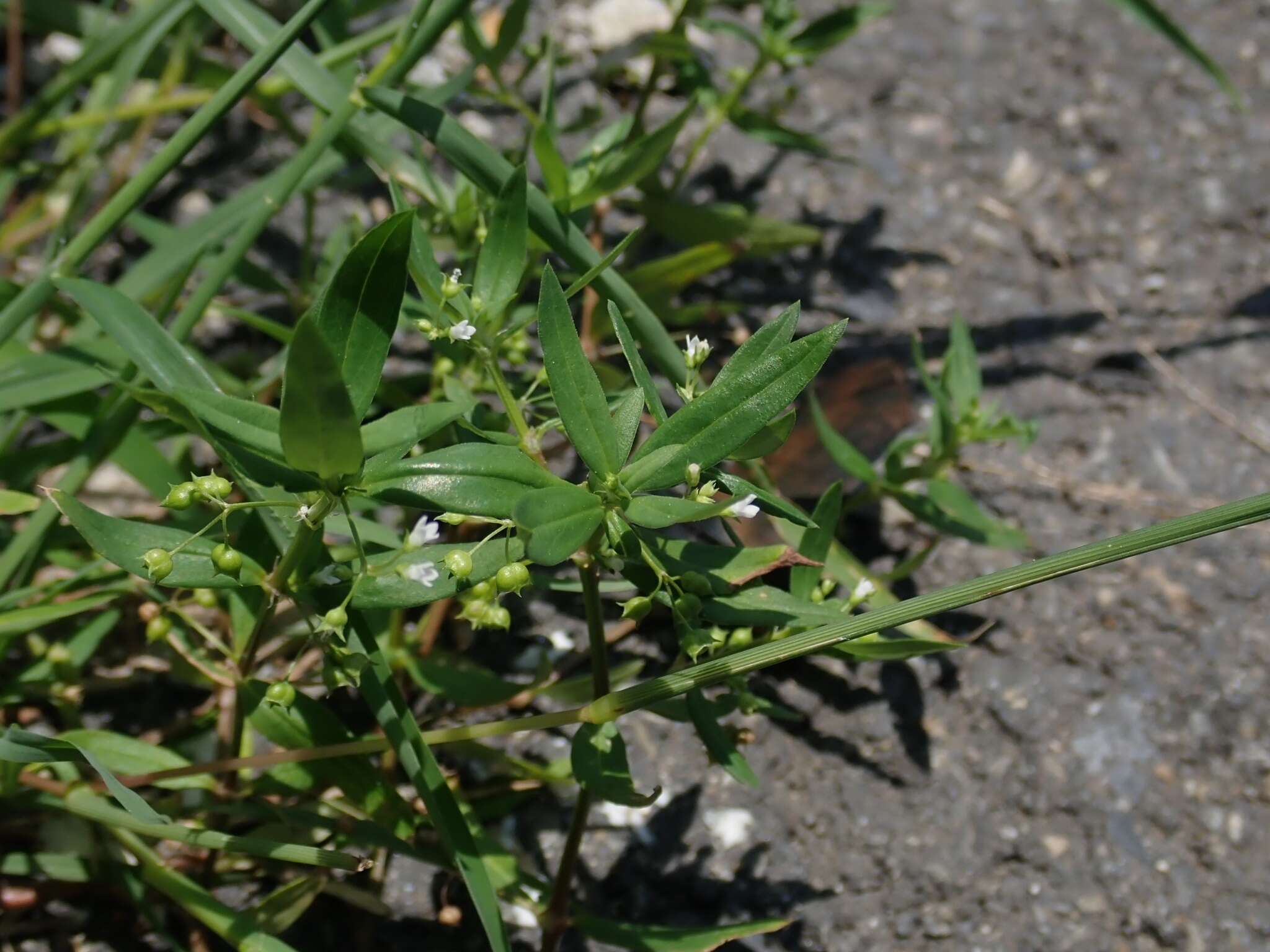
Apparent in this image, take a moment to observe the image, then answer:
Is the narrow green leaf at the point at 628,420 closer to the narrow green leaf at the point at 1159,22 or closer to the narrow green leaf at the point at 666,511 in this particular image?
the narrow green leaf at the point at 666,511

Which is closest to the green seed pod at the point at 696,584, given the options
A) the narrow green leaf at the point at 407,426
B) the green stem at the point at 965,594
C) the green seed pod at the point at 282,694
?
the green stem at the point at 965,594

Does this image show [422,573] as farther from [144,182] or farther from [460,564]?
[144,182]

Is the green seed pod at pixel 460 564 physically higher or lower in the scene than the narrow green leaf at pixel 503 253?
lower

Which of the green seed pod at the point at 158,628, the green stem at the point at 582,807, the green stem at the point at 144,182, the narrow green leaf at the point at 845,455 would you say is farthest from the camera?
the narrow green leaf at the point at 845,455

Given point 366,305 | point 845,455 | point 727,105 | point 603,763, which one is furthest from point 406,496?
point 727,105

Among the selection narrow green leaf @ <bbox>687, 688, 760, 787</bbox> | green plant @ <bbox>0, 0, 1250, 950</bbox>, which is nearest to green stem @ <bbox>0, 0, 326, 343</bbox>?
green plant @ <bbox>0, 0, 1250, 950</bbox>
